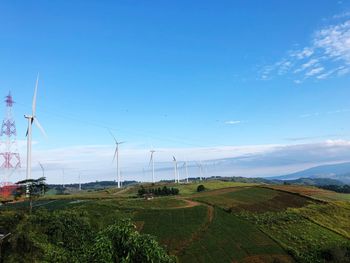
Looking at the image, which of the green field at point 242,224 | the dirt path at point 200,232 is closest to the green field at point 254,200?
the green field at point 242,224

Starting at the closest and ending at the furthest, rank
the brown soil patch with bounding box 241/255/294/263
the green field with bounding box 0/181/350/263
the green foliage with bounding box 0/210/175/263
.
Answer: the green foliage with bounding box 0/210/175/263
the brown soil patch with bounding box 241/255/294/263
the green field with bounding box 0/181/350/263

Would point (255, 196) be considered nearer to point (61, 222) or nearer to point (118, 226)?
point (61, 222)

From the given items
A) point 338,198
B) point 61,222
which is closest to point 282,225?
point 338,198

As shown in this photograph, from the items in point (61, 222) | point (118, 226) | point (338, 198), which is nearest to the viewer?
point (118, 226)

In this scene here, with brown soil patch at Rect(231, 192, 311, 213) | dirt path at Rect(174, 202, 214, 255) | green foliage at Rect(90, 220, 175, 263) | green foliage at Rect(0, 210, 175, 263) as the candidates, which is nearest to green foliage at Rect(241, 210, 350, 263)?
brown soil patch at Rect(231, 192, 311, 213)

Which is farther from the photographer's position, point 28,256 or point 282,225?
point 282,225

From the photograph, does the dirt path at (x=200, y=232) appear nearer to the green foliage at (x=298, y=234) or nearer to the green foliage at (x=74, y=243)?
the green foliage at (x=298, y=234)

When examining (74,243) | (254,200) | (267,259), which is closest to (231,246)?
(267,259)

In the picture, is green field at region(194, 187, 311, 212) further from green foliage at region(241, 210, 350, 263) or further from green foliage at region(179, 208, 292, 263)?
green foliage at region(179, 208, 292, 263)

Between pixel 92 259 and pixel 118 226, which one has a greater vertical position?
pixel 118 226
